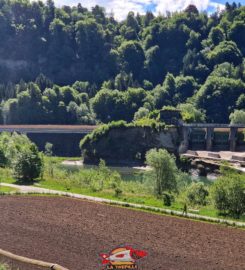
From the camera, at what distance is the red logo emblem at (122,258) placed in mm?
29625

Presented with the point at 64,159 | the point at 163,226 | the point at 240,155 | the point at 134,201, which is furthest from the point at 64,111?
the point at 163,226

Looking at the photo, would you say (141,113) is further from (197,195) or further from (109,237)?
(109,237)

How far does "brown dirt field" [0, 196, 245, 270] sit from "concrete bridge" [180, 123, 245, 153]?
252ft

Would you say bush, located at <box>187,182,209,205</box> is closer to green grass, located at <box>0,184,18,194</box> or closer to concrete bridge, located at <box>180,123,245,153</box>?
green grass, located at <box>0,184,18,194</box>

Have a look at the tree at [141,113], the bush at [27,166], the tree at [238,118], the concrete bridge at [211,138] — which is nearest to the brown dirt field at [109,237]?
the bush at [27,166]

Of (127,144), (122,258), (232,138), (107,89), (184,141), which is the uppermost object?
(107,89)

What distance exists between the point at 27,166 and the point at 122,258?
35133 millimetres

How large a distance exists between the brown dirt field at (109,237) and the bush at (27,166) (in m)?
16.3

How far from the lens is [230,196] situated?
45.5 meters

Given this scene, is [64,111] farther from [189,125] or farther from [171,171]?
[171,171]

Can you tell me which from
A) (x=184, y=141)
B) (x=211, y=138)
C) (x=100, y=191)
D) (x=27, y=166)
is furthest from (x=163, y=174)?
(x=211, y=138)

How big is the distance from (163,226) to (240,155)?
243ft

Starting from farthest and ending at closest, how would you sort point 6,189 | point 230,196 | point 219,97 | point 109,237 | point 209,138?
point 219,97 → point 209,138 → point 6,189 → point 230,196 → point 109,237

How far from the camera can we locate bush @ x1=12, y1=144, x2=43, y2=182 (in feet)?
209
